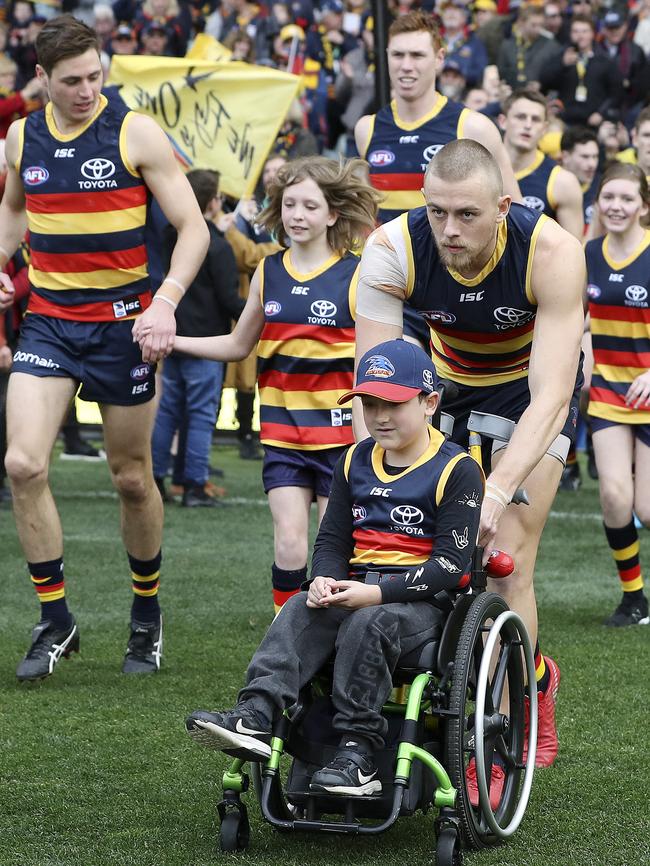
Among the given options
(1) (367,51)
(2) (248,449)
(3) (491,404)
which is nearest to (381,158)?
(3) (491,404)

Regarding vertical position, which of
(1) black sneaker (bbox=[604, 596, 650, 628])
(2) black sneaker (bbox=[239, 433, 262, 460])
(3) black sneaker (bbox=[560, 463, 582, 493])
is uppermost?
(1) black sneaker (bbox=[604, 596, 650, 628])

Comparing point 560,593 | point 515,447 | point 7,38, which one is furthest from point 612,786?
point 7,38

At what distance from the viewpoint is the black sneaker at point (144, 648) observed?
6.59 meters

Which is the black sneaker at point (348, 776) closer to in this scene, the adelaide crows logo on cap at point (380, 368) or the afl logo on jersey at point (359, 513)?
the afl logo on jersey at point (359, 513)

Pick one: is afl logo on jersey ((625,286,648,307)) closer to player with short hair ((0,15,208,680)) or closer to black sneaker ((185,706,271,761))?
player with short hair ((0,15,208,680))

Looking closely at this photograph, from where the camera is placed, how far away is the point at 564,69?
57.3ft

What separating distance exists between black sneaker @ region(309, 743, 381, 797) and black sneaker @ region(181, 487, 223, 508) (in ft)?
25.4

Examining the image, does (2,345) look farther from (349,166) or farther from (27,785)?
(27,785)

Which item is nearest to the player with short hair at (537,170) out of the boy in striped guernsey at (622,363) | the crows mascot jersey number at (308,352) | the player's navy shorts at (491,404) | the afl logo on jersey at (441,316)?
the boy in striped guernsey at (622,363)

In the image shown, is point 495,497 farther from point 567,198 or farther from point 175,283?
point 567,198

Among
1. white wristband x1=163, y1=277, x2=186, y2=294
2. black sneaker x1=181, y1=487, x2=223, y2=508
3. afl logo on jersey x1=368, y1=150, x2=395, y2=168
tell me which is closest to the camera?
white wristband x1=163, y1=277, x2=186, y2=294

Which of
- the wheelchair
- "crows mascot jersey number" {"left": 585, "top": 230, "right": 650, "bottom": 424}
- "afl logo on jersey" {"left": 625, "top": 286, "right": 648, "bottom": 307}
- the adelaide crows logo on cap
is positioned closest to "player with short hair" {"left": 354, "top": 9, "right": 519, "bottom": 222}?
"crows mascot jersey number" {"left": 585, "top": 230, "right": 650, "bottom": 424}

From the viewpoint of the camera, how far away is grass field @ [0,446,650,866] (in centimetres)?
428

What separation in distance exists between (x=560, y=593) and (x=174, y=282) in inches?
135
